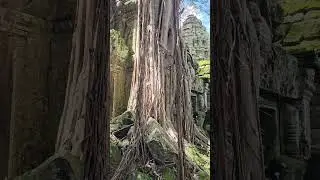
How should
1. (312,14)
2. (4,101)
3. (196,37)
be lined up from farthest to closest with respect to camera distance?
(196,37) < (4,101) < (312,14)

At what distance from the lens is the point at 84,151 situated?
281 centimetres

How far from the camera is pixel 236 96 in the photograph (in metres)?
2.72

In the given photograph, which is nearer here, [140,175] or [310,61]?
[310,61]

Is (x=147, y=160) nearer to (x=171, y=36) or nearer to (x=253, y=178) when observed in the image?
(x=171, y=36)

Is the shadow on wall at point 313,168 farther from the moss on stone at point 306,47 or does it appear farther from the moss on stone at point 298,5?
the moss on stone at point 298,5

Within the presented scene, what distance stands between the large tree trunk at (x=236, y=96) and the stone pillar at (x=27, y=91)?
1.50 metres

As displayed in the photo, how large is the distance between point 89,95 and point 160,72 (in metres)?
3.71

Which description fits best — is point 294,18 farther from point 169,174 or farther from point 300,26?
point 169,174

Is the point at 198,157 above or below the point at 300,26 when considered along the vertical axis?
below

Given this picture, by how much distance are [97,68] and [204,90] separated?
8.81m

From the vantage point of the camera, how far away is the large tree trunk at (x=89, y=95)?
2.83 m

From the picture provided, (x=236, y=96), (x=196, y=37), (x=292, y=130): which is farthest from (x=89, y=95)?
(x=196, y=37)

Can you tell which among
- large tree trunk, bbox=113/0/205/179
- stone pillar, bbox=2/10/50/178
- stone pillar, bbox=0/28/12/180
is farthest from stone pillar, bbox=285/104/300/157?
large tree trunk, bbox=113/0/205/179

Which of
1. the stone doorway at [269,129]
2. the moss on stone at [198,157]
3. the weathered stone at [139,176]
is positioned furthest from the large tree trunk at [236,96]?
the moss on stone at [198,157]
